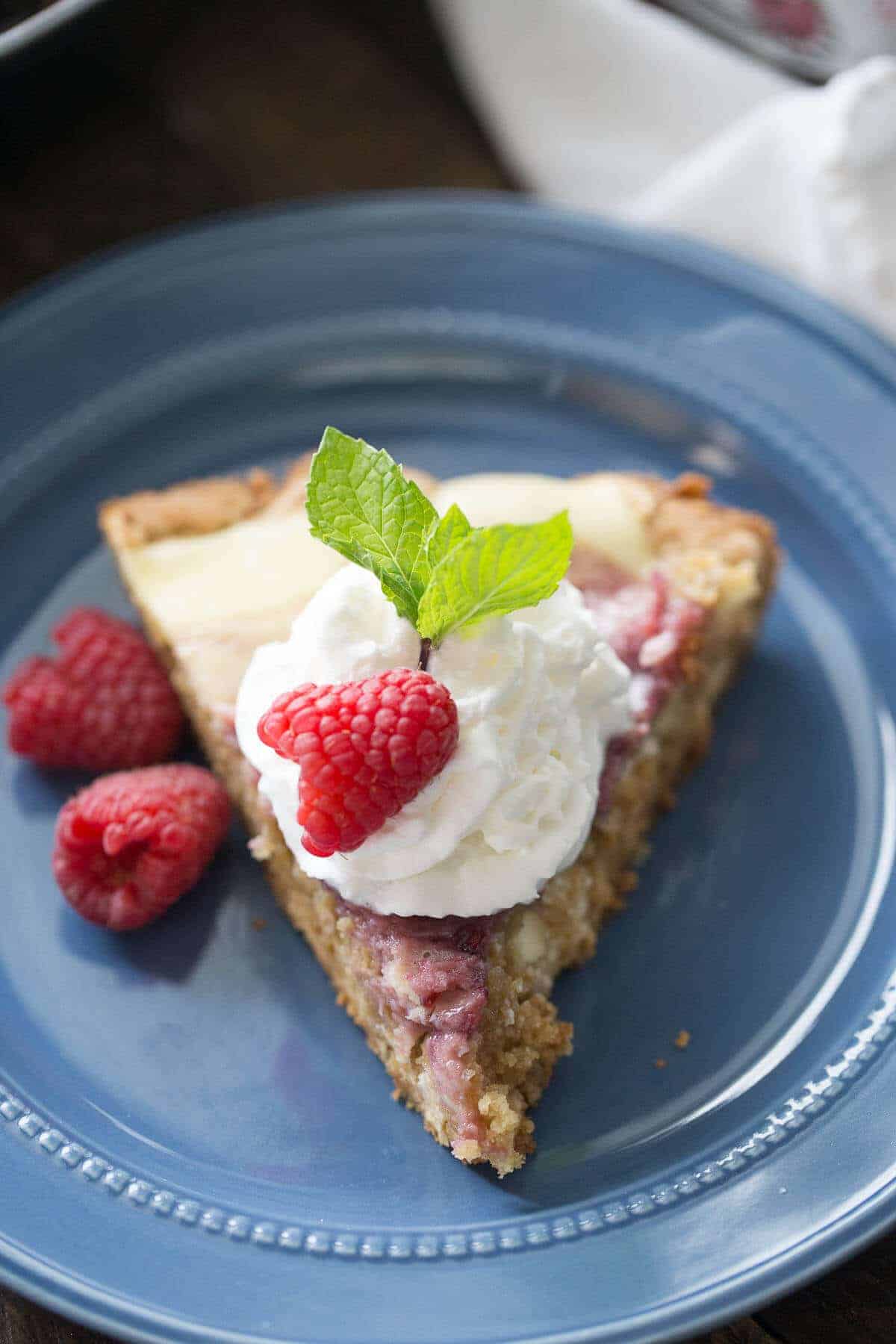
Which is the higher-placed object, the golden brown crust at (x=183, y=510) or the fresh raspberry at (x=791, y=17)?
the fresh raspberry at (x=791, y=17)

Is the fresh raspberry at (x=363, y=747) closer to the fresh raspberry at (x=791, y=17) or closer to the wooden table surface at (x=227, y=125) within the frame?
the wooden table surface at (x=227, y=125)

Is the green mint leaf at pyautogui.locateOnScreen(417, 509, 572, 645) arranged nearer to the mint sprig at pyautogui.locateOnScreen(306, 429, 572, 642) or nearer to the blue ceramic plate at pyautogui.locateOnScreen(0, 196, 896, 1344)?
the mint sprig at pyautogui.locateOnScreen(306, 429, 572, 642)

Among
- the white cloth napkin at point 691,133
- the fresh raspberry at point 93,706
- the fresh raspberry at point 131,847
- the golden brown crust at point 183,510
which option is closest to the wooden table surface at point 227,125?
the white cloth napkin at point 691,133

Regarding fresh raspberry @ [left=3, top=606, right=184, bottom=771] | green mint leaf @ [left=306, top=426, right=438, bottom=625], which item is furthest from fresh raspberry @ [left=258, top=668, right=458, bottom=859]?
fresh raspberry @ [left=3, top=606, right=184, bottom=771]

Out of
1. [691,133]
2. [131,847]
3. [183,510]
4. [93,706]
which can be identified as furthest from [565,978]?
[691,133]

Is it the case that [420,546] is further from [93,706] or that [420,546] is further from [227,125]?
[227,125]

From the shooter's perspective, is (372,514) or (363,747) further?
(372,514)
